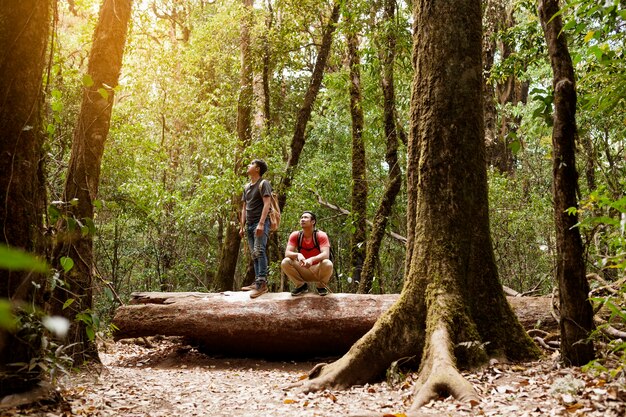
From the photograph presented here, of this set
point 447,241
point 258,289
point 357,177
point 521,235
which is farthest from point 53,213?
point 521,235

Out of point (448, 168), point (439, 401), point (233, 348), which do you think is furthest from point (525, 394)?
point (233, 348)

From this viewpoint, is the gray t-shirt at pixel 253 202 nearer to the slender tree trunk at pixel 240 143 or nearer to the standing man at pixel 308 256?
the standing man at pixel 308 256

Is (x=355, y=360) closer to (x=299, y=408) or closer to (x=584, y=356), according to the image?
(x=299, y=408)

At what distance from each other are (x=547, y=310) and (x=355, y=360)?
3.45 meters

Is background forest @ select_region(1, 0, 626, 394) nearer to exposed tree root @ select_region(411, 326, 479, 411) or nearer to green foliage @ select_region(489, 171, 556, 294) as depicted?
green foliage @ select_region(489, 171, 556, 294)

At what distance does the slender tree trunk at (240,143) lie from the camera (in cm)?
1449

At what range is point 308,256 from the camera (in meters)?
8.91

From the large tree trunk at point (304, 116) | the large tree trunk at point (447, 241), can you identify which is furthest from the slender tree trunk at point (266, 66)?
the large tree trunk at point (447, 241)

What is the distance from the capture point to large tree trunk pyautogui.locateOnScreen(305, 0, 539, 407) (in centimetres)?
594

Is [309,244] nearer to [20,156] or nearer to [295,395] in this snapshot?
[295,395]

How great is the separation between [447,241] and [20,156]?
14.8 ft

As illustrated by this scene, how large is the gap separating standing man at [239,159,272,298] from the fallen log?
0.35 meters

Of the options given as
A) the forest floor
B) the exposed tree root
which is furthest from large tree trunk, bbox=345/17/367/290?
the exposed tree root

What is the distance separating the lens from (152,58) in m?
18.6
